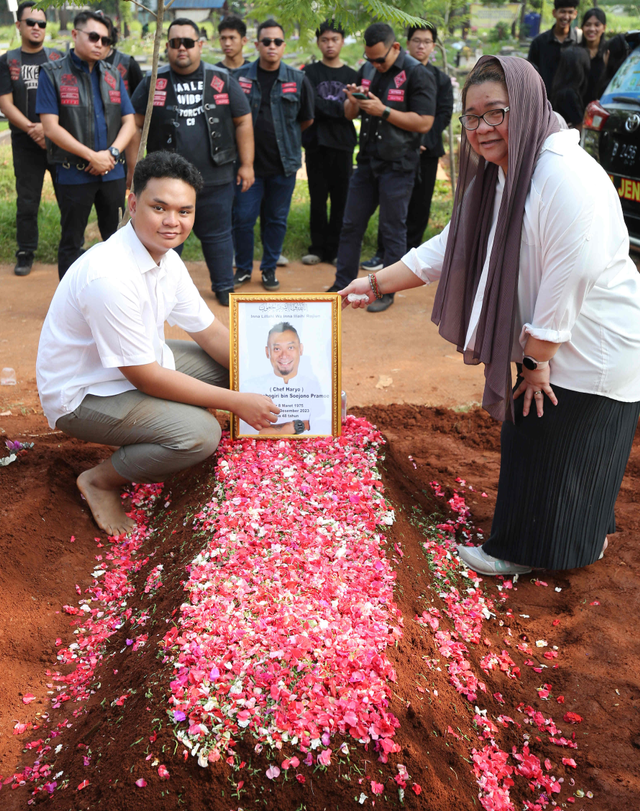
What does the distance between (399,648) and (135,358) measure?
1501 mm

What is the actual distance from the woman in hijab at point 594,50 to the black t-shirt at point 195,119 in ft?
12.2

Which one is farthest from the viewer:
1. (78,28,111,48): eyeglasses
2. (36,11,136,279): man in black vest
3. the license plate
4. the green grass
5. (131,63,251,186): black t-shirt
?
the green grass

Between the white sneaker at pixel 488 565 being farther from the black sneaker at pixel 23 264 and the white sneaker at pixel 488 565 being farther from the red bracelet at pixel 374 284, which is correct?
the black sneaker at pixel 23 264

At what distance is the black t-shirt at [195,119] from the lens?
5.22m

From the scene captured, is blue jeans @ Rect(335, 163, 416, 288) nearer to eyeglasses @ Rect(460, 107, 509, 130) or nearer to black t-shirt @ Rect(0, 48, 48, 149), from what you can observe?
black t-shirt @ Rect(0, 48, 48, 149)

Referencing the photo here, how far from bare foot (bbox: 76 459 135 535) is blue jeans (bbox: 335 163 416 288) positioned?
3.21 m

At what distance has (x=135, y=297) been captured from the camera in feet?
9.50

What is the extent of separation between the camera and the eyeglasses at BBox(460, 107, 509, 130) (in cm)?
230

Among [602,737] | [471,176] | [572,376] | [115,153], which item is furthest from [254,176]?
[602,737]

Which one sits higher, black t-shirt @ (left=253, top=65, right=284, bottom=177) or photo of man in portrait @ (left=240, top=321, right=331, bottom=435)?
black t-shirt @ (left=253, top=65, right=284, bottom=177)

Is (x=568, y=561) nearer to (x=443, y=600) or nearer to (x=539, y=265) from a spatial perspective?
(x=443, y=600)

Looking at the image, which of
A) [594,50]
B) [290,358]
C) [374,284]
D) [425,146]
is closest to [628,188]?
[425,146]

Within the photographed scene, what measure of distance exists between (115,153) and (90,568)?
3442 millimetres

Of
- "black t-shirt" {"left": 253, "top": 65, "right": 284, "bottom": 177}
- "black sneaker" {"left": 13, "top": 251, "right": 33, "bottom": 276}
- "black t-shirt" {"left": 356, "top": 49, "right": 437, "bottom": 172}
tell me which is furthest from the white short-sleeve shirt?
"black sneaker" {"left": 13, "top": 251, "right": 33, "bottom": 276}
